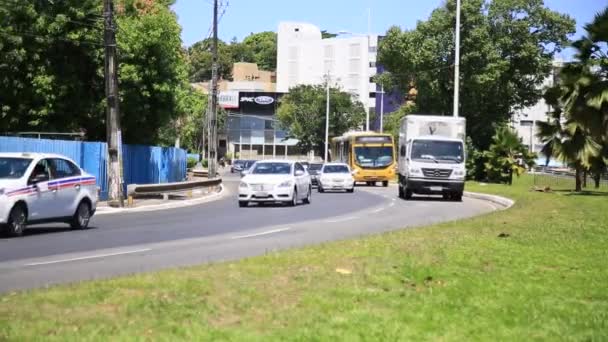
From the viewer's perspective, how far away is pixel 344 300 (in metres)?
8.53

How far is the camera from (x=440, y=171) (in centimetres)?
3475

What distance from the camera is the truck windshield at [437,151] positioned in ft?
115

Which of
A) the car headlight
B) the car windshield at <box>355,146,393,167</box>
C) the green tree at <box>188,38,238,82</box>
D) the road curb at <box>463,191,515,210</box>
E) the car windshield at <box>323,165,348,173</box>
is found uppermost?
the green tree at <box>188,38,238,82</box>

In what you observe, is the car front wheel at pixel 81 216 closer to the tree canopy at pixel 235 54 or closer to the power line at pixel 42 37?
the power line at pixel 42 37

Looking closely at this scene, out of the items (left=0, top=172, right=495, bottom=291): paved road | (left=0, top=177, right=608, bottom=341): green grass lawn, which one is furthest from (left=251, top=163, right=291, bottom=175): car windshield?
(left=0, top=177, right=608, bottom=341): green grass lawn

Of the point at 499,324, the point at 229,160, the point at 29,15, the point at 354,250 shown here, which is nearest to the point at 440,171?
the point at 29,15

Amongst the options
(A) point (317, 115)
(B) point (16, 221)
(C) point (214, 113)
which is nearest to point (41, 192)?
(B) point (16, 221)

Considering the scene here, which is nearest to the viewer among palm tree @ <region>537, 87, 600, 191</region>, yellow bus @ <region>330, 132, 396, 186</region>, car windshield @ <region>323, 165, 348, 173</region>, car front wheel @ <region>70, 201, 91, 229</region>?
car front wheel @ <region>70, 201, 91, 229</region>

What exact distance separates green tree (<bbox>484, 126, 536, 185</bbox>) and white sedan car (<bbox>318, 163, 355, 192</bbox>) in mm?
13798

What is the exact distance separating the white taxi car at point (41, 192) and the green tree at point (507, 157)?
3908 cm

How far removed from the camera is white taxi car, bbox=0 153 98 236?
17.6m

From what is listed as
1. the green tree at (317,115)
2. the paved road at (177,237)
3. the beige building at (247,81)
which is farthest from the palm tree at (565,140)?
the beige building at (247,81)

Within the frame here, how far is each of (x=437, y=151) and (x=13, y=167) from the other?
20074 millimetres

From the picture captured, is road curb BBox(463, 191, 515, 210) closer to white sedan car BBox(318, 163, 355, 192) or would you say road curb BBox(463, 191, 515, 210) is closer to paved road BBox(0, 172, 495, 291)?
paved road BBox(0, 172, 495, 291)
